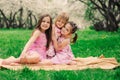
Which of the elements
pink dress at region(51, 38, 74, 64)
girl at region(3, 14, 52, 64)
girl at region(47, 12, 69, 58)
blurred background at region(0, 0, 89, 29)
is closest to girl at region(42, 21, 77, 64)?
pink dress at region(51, 38, 74, 64)

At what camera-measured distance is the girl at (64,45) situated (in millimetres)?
9906

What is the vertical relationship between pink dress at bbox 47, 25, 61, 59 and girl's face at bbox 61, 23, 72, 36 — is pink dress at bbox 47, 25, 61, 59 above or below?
below

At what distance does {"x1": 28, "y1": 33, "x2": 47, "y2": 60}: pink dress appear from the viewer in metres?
10.1

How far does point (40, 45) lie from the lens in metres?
10.1

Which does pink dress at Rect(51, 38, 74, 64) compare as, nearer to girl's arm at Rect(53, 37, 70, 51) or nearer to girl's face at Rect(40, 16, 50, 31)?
girl's arm at Rect(53, 37, 70, 51)

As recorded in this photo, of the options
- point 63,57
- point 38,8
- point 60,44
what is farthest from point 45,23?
point 38,8

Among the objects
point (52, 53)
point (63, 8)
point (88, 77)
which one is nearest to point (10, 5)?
point (63, 8)

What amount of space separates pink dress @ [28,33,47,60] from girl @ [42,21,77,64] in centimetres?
25

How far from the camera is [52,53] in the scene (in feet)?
33.3

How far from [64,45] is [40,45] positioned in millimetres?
511

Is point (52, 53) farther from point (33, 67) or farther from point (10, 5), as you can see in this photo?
point (10, 5)

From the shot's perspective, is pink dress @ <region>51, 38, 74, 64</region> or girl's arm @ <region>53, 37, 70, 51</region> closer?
pink dress @ <region>51, 38, 74, 64</region>

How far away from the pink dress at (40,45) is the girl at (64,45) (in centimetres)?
25

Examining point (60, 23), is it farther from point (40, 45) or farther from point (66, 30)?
point (40, 45)
